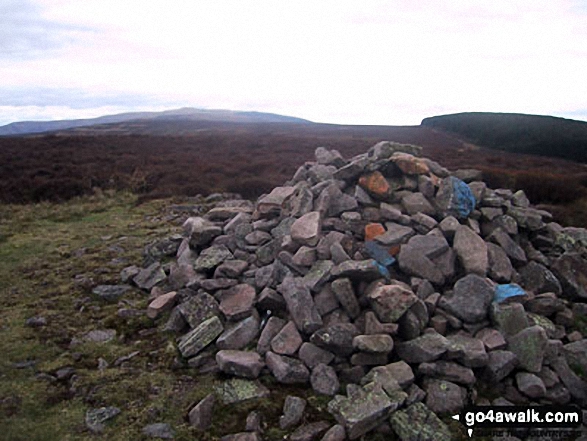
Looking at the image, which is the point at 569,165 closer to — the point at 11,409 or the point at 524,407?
the point at 524,407

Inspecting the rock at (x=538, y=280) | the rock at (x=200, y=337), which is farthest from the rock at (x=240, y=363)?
the rock at (x=538, y=280)

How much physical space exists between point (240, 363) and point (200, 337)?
89 cm

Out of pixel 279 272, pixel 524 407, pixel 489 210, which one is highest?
pixel 489 210

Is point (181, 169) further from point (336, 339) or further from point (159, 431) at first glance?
point (159, 431)

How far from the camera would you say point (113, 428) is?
14.2 ft

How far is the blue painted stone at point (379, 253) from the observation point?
6215mm

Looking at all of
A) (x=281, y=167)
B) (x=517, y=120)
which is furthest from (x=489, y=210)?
(x=517, y=120)

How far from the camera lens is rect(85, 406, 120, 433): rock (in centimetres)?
433

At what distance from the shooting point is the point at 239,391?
4820 mm

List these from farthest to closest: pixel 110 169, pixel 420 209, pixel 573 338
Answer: pixel 110 169 < pixel 420 209 < pixel 573 338

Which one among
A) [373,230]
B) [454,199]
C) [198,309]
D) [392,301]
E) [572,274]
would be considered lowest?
[198,309]

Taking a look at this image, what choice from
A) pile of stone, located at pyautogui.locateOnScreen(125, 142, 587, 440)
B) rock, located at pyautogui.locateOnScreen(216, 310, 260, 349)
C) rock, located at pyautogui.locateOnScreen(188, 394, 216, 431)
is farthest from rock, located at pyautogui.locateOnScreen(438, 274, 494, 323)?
rock, located at pyautogui.locateOnScreen(188, 394, 216, 431)

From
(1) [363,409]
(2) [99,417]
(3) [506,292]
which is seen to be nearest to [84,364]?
(2) [99,417]

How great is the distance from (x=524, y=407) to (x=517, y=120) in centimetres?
4287
